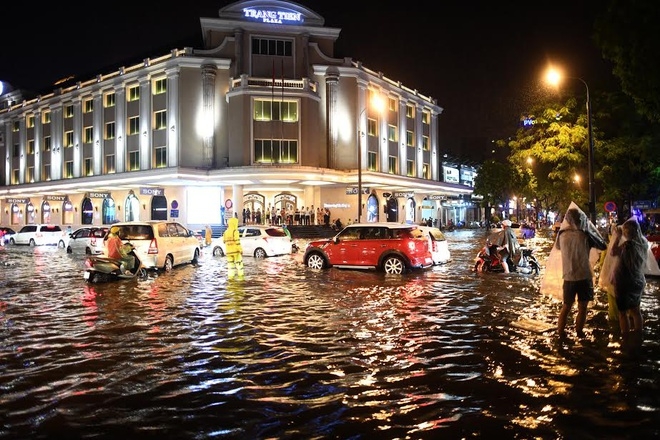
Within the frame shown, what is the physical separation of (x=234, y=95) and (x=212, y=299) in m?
35.8

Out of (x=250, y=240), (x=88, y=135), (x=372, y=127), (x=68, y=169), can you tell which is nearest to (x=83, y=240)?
(x=250, y=240)

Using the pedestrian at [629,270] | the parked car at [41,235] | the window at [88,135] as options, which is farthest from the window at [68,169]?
the pedestrian at [629,270]

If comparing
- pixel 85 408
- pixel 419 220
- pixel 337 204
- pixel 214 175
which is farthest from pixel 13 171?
pixel 85 408

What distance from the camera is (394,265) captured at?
16281 millimetres

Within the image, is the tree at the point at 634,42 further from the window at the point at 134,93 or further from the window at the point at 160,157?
the window at the point at 134,93

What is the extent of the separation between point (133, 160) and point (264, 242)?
3216cm

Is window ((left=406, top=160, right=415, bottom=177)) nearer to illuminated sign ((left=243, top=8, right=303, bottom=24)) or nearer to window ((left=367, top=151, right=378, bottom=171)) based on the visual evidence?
window ((left=367, top=151, right=378, bottom=171))

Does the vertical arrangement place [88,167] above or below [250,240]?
above

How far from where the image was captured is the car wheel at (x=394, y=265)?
637 inches

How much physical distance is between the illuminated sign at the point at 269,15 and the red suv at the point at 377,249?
113 feet

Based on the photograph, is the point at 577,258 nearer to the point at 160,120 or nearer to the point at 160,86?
the point at 160,120

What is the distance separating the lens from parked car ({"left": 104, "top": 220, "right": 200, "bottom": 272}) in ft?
54.1

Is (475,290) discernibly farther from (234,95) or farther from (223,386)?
(234,95)

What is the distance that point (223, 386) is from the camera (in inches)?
222
